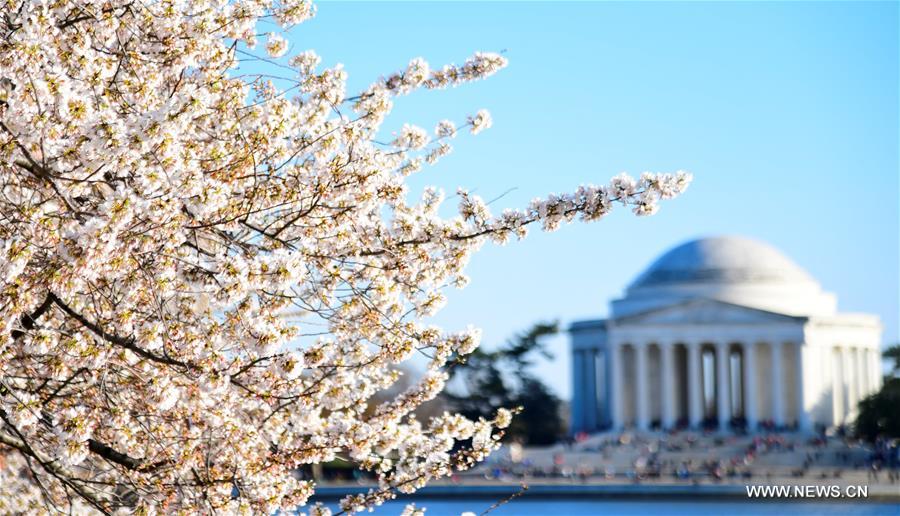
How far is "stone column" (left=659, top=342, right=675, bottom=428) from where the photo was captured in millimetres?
99875

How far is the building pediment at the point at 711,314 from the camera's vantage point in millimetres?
97562

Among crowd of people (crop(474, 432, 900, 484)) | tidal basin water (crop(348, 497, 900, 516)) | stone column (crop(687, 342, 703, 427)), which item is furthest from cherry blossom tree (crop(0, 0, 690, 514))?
stone column (crop(687, 342, 703, 427))

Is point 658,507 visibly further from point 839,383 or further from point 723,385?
point 839,383

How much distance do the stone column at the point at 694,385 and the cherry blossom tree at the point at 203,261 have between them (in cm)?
8808

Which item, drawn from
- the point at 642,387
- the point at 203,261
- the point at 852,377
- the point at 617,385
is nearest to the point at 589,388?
the point at 617,385

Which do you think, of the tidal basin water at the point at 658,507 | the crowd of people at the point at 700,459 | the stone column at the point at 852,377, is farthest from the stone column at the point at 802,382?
the tidal basin water at the point at 658,507

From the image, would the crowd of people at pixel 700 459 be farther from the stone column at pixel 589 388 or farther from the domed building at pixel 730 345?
the stone column at pixel 589 388

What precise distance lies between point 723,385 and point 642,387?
563 centimetres

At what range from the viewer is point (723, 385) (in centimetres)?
9838

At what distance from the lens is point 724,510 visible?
175 feet

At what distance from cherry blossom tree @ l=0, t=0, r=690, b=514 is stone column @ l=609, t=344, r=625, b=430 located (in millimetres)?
89579

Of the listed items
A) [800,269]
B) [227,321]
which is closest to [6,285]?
[227,321]

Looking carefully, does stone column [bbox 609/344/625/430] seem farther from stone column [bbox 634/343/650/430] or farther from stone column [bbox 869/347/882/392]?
stone column [bbox 869/347/882/392]

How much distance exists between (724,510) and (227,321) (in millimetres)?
45133
